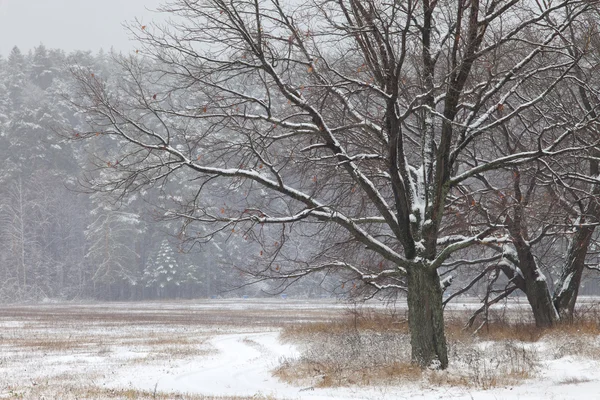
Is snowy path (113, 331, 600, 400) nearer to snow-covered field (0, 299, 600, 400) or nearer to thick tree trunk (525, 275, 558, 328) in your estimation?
snow-covered field (0, 299, 600, 400)

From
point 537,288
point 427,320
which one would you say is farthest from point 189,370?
point 537,288

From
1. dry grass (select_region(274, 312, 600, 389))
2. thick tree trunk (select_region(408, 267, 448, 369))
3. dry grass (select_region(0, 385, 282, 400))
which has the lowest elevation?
dry grass (select_region(0, 385, 282, 400))


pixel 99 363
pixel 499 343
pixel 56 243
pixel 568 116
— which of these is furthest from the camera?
pixel 56 243

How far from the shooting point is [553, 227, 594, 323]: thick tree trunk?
17.4 meters

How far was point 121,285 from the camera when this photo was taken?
289 feet

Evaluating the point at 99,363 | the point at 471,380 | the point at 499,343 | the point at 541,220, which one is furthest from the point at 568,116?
the point at 99,363

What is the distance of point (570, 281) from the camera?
17781 mm

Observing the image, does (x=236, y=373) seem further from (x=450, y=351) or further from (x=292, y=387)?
(x=450, y=351)

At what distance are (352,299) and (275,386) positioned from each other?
15.8 feet

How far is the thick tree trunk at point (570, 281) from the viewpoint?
17.4 meters

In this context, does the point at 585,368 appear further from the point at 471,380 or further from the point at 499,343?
the point at 499,343

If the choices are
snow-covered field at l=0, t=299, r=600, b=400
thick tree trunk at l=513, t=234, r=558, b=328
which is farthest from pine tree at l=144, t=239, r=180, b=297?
thick tree trunk at l=513, t=234, r=558, b=328

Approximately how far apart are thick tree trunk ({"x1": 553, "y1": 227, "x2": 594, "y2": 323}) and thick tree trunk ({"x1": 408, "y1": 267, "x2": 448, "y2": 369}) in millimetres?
5915

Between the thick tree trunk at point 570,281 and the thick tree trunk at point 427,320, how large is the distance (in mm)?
5915
